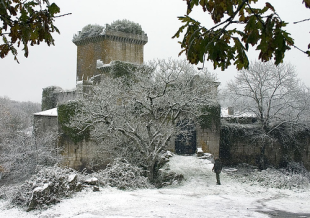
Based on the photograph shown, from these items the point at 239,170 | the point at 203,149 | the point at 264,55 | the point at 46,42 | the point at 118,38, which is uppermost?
the point at 118,38

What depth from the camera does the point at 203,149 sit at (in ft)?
54.0

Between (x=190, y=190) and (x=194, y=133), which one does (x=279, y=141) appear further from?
(x=190, y=190)

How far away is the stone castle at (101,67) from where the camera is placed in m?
16.6

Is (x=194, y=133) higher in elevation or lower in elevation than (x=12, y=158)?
higher

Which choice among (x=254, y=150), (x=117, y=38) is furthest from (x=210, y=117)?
(x=117, y=38)

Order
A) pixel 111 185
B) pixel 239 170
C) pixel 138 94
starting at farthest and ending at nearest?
pixel 239 170 → pixel 138 94 → pixel 111 185

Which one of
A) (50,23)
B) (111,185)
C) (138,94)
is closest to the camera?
(50,23)

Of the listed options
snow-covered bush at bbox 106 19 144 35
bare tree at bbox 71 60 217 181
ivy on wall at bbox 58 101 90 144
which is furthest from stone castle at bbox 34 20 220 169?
bare tree at bbox 71 60 217 181

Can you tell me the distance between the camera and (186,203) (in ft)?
26.5

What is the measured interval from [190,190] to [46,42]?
8155 mm

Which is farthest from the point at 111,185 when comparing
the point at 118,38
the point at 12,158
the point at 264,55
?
the point at 118,38

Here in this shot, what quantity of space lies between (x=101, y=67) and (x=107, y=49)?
7746 millimetres

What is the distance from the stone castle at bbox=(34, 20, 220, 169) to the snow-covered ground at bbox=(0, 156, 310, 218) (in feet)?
18.0

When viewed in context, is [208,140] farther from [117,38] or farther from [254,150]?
[117,38]
